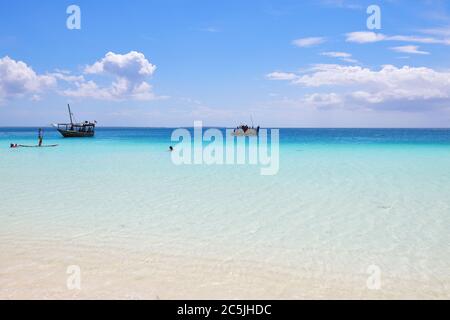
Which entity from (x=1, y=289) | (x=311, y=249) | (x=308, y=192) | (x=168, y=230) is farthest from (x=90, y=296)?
(x=308, y=192)

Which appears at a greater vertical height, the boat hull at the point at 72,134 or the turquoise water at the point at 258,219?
the boat hull at the point at 72,134

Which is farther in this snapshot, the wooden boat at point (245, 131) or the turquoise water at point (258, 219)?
the wooden boat at point (245, 131)

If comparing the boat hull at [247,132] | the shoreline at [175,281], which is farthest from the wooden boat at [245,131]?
the shoreline at [175,281]

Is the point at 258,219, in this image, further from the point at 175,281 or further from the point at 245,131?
the point at 245,131

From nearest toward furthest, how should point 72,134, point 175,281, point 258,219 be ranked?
point 175,281 → point 258,219 → point 72,134

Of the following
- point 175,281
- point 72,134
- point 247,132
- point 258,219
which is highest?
point 247,132

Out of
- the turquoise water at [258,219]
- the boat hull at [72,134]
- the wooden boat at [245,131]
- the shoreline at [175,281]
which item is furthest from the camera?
the wooden boat at [245,131]

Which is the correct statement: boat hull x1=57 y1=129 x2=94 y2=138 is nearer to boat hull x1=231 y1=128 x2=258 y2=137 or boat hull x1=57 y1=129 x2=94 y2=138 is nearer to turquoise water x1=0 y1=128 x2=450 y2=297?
boat hull x1=231 y1=128 x2=258 y2=137

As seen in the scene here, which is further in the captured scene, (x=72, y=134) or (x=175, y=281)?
(x=72, y=134)

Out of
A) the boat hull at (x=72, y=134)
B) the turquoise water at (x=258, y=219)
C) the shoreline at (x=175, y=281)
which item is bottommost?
the shoreline at (x=175, y=281)

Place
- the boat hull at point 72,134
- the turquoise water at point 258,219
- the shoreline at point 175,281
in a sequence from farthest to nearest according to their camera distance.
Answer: the boat hull at point 72,134 < the turquoise water at point 258,219 < the shoreline at point 175,281

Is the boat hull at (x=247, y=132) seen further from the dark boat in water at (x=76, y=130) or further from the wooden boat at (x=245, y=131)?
the dark boat in water at (x=76, y=130)

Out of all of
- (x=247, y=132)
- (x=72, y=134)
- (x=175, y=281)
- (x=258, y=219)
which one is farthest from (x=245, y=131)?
(x=175, y=281)

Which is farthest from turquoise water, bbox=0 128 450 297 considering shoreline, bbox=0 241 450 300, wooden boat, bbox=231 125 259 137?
wooden boat, bbox=231 125 259 137
